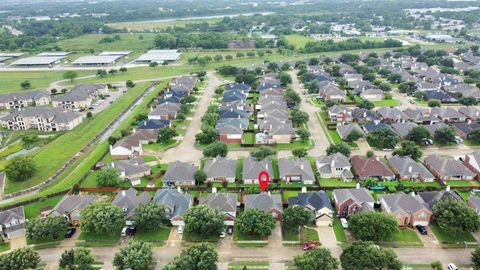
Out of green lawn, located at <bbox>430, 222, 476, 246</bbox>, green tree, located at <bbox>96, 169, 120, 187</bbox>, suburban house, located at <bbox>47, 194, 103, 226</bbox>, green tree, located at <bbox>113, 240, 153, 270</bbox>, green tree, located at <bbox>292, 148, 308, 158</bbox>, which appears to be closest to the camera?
green tree, located at <bbox>113, 240, 153, 270</bbox>

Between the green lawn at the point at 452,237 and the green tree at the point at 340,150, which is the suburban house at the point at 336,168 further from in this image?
the green lawn at the point at 452,237

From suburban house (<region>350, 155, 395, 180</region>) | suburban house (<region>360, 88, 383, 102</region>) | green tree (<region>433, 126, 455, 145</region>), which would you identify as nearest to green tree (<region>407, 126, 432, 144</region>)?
green tree (<region>433, 126, 455, 145</region>)

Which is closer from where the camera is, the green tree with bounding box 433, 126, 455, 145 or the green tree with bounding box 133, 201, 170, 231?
the green tree with bounding box 133, 201, 170, 231

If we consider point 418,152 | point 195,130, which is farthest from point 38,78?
point 418,152

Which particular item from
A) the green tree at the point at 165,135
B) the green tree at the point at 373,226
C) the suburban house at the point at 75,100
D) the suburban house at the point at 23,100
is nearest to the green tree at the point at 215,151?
the green tree at the point at 165,135

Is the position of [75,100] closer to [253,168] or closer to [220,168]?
[220,168]

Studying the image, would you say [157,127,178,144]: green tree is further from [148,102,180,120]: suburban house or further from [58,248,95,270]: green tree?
[58,248,95,270]: green tree

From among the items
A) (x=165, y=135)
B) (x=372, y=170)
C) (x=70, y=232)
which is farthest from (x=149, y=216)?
(x=372, y=170)

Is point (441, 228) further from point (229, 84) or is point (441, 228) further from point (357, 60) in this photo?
point (357, 60)
